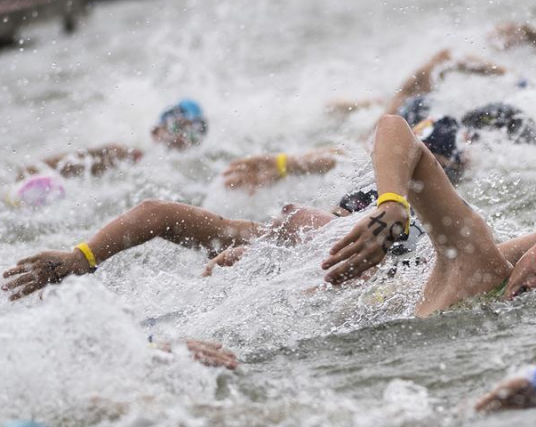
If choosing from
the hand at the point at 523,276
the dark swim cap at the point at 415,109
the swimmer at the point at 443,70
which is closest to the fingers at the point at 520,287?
the hand at the point at 523,276

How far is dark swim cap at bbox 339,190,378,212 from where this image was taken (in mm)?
5965

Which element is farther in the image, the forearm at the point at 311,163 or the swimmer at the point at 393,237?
the forearm at the point at 311,163

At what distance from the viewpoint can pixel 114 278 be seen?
6020 millimetres

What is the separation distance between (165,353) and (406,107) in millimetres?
4641

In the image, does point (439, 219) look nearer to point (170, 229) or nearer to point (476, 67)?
point (170, 229)

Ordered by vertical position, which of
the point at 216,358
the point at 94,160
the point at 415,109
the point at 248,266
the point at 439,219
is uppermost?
the point at 94,160

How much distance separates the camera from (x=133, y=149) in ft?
33.1

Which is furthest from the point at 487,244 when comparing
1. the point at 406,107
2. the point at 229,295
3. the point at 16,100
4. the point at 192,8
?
the point at 192,8

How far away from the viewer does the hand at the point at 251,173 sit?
317 inches

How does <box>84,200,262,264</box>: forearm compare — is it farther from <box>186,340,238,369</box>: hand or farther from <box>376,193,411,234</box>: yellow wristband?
<box>376,193,411,234</box>: yellow wristband

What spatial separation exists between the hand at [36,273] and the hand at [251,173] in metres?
2.92

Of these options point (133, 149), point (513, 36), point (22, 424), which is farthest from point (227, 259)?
point (513, 36)

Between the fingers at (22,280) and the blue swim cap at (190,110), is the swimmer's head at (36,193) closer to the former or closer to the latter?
the blue swim cap at (190,110)

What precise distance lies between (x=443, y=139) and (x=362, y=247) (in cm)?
295
